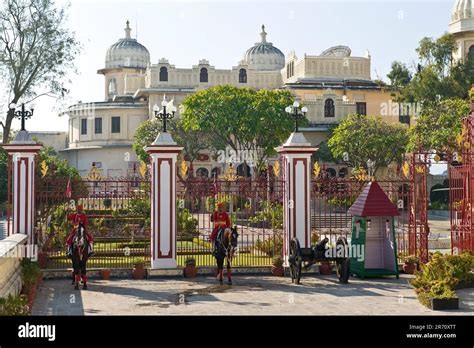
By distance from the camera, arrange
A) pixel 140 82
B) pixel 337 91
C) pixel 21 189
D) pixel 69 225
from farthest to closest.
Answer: pixel 140 82
pixel 337 91
pixel 69 225
pixel 21 189

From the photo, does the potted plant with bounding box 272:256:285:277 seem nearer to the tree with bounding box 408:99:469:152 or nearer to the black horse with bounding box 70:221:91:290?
the black horse with bounding box 70:221:91:290

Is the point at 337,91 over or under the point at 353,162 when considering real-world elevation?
over

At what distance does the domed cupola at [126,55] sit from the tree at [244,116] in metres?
23.0

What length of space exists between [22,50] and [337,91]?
110ft

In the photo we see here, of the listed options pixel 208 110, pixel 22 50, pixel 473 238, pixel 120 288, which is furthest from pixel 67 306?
pixel 208 110

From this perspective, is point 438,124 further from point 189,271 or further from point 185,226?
point 189,271

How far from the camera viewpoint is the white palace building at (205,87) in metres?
56.3

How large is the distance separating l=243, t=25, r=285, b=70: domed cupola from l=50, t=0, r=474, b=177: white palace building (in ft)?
3.66

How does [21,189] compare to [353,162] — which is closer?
[21,189]

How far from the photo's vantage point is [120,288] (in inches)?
600

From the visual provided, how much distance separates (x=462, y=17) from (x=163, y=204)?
127 ft

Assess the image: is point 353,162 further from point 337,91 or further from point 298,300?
point 298,300

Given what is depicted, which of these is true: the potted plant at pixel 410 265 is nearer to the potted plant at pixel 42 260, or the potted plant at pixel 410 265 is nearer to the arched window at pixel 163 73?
the potted plant at pixel 42 260

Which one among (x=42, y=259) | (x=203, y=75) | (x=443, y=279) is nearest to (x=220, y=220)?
(x=42, y=259)
